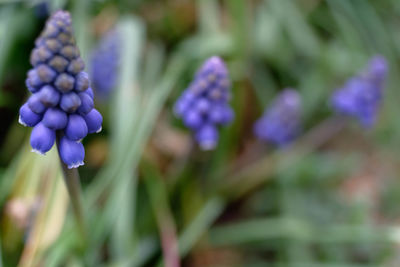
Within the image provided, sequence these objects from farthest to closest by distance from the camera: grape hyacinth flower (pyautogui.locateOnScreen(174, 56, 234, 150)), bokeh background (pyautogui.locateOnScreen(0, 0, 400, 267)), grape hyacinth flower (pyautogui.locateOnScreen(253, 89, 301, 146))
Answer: grape hyacinth flower (pyautogui.locateOnScreen(253, 89, 301, 146)), bokeh background (pyautogui.locateOnScreen(0, 0, 400, 267)), grape hyacinth flower (pyautogui.locateOnScreen(174, 56, 234, 150))

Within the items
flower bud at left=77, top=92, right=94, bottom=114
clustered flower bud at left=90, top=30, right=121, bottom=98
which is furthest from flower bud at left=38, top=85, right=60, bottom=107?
clustered flower bud at left=90, top=30, right=121, bottom=98

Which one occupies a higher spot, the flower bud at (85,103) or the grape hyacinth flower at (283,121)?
the flower bud at (85,103)

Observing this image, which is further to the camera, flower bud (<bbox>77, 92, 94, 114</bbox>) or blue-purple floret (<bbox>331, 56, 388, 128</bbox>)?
blue-purple floret (<bbox>331, 56, 388, 128</bbox>)

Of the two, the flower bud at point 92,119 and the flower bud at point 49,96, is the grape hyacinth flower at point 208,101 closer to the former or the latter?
the flower bud at point 92,119

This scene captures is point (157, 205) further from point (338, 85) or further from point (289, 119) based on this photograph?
→ point (338, 85)

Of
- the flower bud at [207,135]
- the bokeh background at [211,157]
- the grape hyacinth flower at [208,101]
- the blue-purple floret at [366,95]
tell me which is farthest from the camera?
the blue-purple floret at [366,95]

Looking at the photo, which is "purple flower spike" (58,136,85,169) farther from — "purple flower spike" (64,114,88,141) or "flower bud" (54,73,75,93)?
"flower bud" (54,73,75,93)

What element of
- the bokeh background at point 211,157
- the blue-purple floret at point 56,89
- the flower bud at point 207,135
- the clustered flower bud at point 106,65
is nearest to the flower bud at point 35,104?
the blue-purple floret at point 56,89
